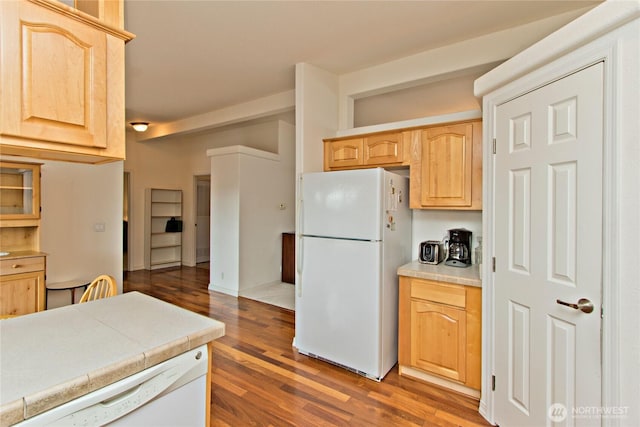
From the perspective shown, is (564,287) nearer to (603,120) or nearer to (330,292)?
(603,120)

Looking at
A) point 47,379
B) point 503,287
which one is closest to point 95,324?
point 47,379

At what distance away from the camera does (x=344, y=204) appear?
2605 mm

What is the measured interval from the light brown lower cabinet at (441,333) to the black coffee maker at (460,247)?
0.45 metres

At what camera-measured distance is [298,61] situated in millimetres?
3066

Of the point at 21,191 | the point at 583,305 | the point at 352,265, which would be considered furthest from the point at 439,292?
the point at 21,191

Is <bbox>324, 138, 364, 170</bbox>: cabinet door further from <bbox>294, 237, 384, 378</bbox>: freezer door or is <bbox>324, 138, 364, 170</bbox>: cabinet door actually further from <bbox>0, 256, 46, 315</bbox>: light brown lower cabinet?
<bbox>0, 256, 46, 315</bbox>: light brown lower cabinet

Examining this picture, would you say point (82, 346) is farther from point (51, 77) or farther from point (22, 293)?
point (22, 293)

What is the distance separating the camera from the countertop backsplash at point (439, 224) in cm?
279

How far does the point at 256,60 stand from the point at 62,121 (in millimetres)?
2244

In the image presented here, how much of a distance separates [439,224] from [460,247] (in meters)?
0.33

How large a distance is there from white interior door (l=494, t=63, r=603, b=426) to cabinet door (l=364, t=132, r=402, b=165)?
3.08ft

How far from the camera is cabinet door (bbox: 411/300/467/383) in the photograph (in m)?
2.28

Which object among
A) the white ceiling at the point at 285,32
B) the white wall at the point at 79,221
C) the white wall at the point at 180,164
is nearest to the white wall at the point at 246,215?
the white wall at the point at 180,164

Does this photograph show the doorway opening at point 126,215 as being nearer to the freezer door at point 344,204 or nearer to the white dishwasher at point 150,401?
the freezer door at point 344,204
